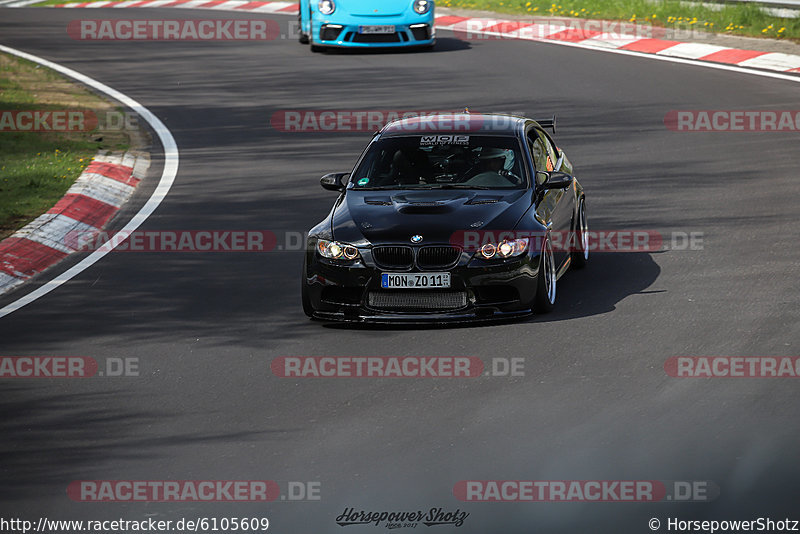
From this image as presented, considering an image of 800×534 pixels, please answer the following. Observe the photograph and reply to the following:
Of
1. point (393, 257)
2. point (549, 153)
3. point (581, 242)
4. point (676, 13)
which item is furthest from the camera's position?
point (676, 13)

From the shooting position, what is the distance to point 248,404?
8.70 meters

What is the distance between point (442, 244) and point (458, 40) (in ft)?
57.2

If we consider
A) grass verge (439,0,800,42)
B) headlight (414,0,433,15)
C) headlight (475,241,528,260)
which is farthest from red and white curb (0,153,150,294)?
grass verge (439,0,800,42)

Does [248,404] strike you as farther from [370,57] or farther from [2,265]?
[370,57]

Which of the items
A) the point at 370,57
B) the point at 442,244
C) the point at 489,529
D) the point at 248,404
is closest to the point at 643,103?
the point at 370,57

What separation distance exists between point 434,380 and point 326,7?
16837mm

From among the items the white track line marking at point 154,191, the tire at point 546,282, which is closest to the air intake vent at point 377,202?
the tire at point 546,282

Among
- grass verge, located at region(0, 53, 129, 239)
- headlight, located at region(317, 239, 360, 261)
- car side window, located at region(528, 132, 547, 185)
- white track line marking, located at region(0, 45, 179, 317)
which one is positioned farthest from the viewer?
grass verge, located at region(0, 53, 129, 239)

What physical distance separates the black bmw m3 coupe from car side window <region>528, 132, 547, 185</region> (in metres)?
0.08

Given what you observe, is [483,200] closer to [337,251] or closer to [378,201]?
[378,201]

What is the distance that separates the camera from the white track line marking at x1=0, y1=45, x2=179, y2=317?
1192cm

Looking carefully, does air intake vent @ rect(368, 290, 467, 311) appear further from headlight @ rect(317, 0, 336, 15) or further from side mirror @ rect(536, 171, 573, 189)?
headlight @ rect(317, 0, 336, 15)

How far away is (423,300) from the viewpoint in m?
10.2

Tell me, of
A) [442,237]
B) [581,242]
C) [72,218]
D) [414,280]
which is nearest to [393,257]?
[414,280]
